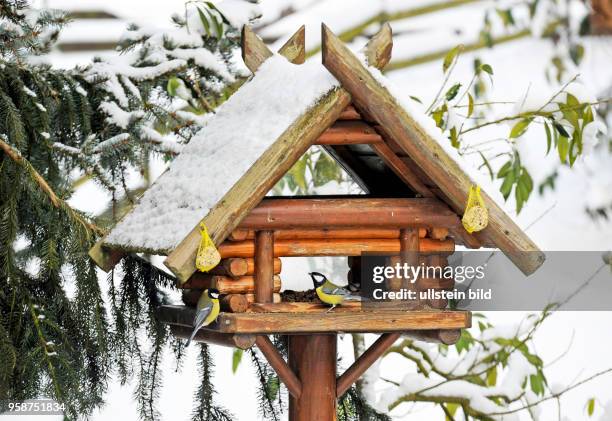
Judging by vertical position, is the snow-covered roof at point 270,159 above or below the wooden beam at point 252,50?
below

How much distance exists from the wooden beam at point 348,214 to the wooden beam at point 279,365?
0.70 feet

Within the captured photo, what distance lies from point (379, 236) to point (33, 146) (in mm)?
760

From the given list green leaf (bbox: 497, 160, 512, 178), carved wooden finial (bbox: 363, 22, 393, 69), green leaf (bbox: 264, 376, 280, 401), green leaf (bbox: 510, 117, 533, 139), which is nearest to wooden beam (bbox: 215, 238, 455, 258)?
carved wooden finial (bbox: 363, 22, 393, 69)

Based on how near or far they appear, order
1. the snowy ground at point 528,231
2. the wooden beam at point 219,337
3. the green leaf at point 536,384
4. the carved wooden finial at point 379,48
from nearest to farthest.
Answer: the wooden beam at point 219,337 < the carved wooden finial at point 379,48 < the green leaf at point 536,384 < the snowy ground at point 528,231

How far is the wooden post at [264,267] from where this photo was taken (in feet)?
6.03

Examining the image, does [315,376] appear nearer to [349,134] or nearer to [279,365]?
[279,365]

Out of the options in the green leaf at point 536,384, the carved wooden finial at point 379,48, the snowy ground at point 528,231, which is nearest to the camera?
the carved wooden finial at point 379,48

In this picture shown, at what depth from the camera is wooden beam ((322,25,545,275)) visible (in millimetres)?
1756

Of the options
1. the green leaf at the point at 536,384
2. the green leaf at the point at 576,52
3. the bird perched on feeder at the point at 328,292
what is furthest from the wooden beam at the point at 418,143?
the green leaf at the point at 576,52

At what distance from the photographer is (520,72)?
19.0 feet

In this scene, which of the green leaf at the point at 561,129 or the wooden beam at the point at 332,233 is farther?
the green leaf at the point at 561,129

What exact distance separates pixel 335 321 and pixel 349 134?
342 mm

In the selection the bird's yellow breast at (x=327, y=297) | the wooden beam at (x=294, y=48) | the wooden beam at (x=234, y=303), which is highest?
the wooden beam at (x=294, y=48)

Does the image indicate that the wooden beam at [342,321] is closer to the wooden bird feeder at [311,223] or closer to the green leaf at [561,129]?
the wooden bird feeder at [311,223]
